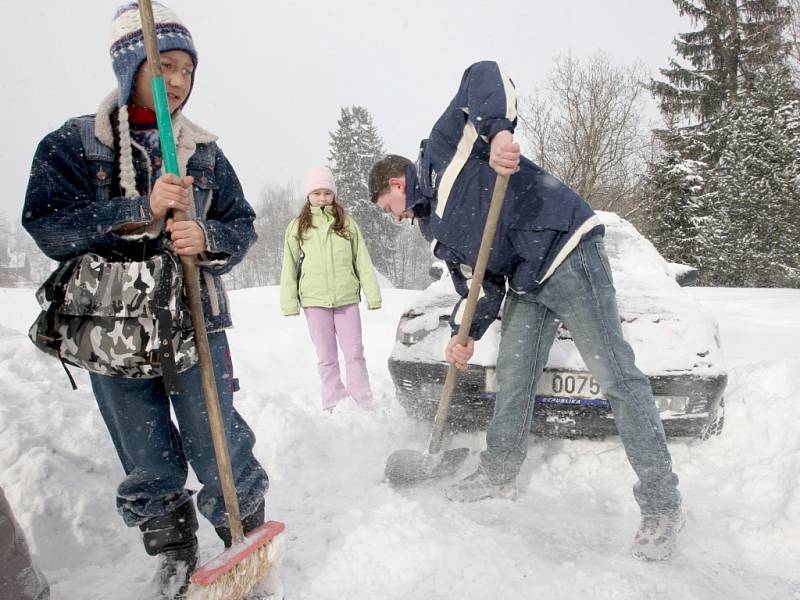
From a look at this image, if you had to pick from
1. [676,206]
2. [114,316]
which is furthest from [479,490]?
[676,206]

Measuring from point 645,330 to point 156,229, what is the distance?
239 cm

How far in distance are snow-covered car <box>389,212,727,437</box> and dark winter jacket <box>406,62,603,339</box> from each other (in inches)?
28.2

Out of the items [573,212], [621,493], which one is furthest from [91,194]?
[621,493]

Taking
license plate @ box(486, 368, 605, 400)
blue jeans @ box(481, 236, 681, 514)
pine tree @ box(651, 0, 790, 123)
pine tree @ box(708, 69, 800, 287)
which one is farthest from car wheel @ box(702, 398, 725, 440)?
pine tree @ box(651, 0, 790, 123)

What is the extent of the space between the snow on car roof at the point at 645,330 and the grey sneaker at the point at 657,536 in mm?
798

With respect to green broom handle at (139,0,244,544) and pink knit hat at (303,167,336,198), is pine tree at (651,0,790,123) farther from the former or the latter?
green broom handle at (139,0,244,544)

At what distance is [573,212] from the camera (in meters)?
2.24

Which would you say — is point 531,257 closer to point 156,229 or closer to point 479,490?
point 479,490

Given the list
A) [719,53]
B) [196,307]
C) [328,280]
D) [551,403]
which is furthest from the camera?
[719,53]

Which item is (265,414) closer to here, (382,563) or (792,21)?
(382,563)

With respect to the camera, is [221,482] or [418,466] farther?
[418,466]

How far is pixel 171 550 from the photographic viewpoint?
1.79 meters

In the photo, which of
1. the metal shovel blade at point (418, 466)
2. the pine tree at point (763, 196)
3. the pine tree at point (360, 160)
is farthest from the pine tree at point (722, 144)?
the metal shovel blade at point (418, 466)

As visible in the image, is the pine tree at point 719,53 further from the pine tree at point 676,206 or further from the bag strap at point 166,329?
the bag strap at point 166,329
